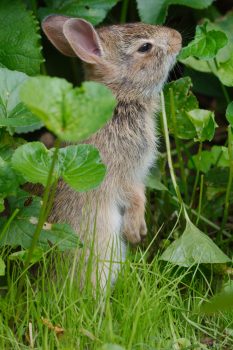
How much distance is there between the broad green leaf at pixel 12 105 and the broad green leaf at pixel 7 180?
0.20 meters

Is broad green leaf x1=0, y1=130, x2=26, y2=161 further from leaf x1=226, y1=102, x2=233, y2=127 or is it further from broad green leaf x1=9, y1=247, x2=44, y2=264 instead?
leaf x1=226, y1=102, x2=233, y2=127

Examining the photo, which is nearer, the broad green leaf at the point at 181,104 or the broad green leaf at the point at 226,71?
the broad green leaf at the point at 226,71

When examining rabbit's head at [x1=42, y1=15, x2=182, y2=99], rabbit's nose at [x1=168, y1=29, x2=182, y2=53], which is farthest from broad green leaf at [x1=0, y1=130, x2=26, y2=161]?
rabbit's nose at [x1=168, y1=29, x2=182, y2=53]

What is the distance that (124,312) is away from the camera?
3.56m

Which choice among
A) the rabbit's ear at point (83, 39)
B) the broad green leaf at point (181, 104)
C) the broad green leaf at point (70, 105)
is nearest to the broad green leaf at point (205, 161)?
the broad green leaf at point (181, 104)

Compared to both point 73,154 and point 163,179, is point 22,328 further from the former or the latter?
point 163,179

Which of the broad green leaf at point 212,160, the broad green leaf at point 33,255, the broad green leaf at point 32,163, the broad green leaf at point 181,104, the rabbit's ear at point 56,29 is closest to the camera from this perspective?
the broad green leaf at point 32,163

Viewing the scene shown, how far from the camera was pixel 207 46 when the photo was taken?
4.23 meters

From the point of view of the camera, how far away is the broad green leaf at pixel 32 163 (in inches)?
132

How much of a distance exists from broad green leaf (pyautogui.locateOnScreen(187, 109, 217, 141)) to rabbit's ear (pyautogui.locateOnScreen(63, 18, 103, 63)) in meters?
0.60

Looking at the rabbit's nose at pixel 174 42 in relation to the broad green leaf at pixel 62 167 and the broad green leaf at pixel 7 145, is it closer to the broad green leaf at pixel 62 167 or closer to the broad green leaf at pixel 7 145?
the broad green leaf at pixel 7 145

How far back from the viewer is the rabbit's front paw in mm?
4242

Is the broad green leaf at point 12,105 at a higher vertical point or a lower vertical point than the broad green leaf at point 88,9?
lower

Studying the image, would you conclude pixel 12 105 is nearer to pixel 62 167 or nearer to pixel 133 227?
pixel 62 167
